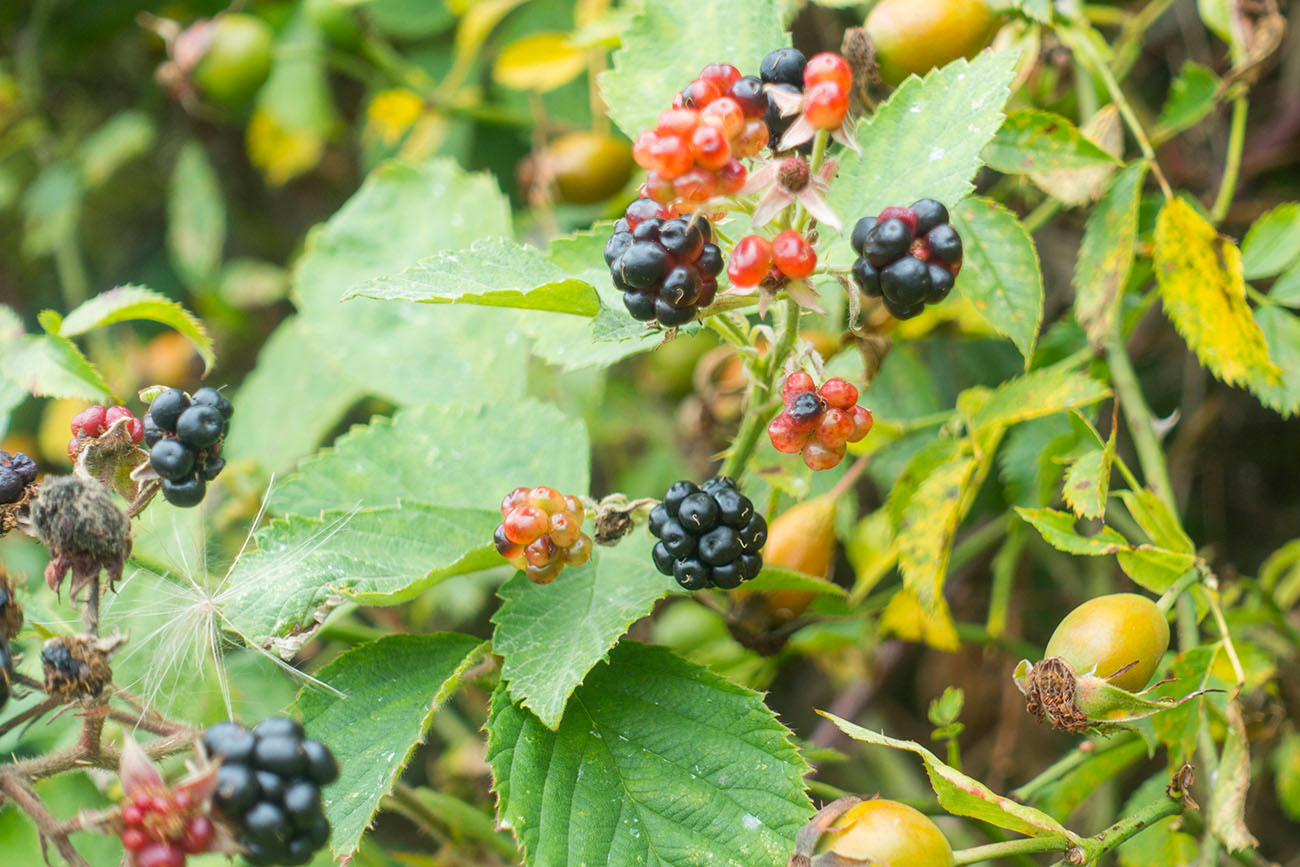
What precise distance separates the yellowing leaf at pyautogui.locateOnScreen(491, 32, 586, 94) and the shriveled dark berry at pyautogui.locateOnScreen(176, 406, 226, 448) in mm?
1197

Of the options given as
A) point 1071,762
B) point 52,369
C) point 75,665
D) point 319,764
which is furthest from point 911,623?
point 52,369

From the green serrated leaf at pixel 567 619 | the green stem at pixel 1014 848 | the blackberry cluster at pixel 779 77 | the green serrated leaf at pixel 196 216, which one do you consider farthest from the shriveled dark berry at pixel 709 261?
the green serrated leaf at pixel 196 216

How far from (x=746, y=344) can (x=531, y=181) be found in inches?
43.6

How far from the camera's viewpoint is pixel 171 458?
2.96ft

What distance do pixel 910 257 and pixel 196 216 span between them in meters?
2.04

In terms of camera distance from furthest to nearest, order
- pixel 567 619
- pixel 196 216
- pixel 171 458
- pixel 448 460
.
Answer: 1. pixel 196 216
2. pixel 448 460
3. pixel 567 619
4. pixel 171 458

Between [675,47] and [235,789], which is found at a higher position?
[675,47]

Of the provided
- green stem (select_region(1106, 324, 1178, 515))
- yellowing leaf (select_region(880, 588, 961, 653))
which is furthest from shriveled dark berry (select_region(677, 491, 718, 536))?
green stem (select_region(1106, 324, 1178, 515))

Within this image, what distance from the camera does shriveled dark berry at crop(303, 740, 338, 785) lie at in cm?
73

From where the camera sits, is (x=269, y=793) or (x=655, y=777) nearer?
(x=269, y=793)

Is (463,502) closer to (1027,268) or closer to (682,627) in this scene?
(682,627)

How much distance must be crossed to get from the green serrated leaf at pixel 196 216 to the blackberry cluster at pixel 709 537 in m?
1.74

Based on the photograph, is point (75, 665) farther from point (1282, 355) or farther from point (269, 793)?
point (1282, 355)

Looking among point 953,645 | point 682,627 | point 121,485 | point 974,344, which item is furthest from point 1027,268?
point 121,485
